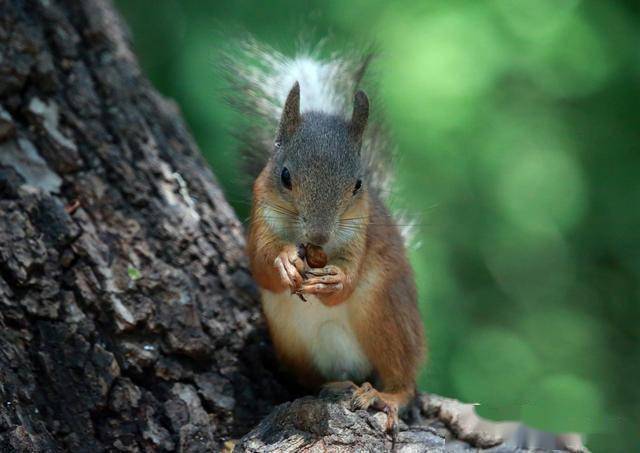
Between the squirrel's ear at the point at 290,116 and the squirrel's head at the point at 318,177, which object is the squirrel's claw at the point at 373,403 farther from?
the squirrel's ear at the point at 290,116

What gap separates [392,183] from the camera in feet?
8.66

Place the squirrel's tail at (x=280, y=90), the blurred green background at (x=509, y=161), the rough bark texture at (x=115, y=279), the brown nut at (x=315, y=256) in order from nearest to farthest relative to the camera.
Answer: the rough bark texture at (x=115, y=279), the brown nut at (x=315, y=256), the squirrel's tail at (x=280, y=90), the blurred green background at (x=509, y=161)

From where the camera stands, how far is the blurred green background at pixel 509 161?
11.2 ft

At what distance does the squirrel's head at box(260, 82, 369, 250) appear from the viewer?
199cm

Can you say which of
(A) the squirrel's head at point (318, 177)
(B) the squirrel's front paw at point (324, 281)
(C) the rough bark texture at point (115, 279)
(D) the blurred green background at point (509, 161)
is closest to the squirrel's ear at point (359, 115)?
(A) the squirrel's head at point (318, 177)

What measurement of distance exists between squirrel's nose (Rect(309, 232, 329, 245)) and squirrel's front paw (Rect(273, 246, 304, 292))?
0.08 metres

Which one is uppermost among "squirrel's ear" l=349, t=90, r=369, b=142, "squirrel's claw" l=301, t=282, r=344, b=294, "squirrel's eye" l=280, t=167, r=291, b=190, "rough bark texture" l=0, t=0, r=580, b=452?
"squirrel's ear" l=349, t=90, r=369, b=142

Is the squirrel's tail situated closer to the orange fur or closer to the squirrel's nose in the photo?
the orange fur

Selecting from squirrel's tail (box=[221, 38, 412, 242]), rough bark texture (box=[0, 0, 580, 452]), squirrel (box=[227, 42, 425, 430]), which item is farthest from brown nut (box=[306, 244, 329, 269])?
squirrel's tail (box=[221, 38, 412, 242])

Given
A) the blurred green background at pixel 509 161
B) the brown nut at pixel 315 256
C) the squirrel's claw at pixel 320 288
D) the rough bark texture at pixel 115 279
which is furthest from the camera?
the blurred green background at pixel 509 161

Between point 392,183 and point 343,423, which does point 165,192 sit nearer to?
point 392,183

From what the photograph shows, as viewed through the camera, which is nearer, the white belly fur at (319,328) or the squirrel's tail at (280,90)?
the white belly fur at (319,328)

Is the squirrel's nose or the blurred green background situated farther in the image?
the blurred green background

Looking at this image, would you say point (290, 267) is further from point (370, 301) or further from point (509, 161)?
point (509, 161)
